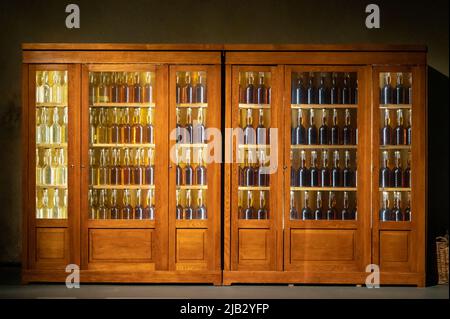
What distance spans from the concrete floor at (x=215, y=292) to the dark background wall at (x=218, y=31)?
1.18m

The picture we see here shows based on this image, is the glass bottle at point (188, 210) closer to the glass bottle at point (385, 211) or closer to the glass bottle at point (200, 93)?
the glass bottle at point (200, 93)

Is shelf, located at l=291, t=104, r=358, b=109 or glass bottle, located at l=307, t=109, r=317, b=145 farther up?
shelf, located at l=291, t=104, r=358, b=109

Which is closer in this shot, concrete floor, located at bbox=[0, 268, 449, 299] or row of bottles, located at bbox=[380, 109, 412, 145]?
concrete floor, located at bbox=[0, 268, 449, 299]

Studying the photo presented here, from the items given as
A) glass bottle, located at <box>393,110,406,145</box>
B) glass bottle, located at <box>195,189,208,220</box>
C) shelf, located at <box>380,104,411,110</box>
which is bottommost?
glass bottle, located at <box>195,189,208,220</box>

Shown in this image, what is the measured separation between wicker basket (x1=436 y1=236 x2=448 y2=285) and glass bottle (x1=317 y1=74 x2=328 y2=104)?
1846 mm

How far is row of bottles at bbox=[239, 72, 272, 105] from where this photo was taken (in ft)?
20.0

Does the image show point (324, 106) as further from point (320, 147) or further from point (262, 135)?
point (262, 135)

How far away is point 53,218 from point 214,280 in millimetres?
1647

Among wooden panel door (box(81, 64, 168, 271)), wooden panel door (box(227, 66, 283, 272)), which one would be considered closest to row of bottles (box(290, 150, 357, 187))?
wooden panel door (box(227, 66, 283, 272))

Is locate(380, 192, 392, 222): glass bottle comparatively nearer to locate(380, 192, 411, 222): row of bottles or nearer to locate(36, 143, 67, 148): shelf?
locate(380, 192, 411, 222): row of bottles

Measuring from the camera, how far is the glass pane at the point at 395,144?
239 inches

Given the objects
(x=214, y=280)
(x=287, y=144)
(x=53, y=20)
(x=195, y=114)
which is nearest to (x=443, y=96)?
(x=287, y=144)

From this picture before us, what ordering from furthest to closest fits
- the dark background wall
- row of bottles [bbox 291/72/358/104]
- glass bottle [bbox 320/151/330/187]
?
1. the dark background wall
2. glass bottle [bbox 320/151/330/187]
3. row of bottles [bbox 291/72/358/104]

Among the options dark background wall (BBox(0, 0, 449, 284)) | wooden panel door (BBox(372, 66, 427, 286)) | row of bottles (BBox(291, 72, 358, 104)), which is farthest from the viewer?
dark background wall (BBox(0, 0, 449, 284))
